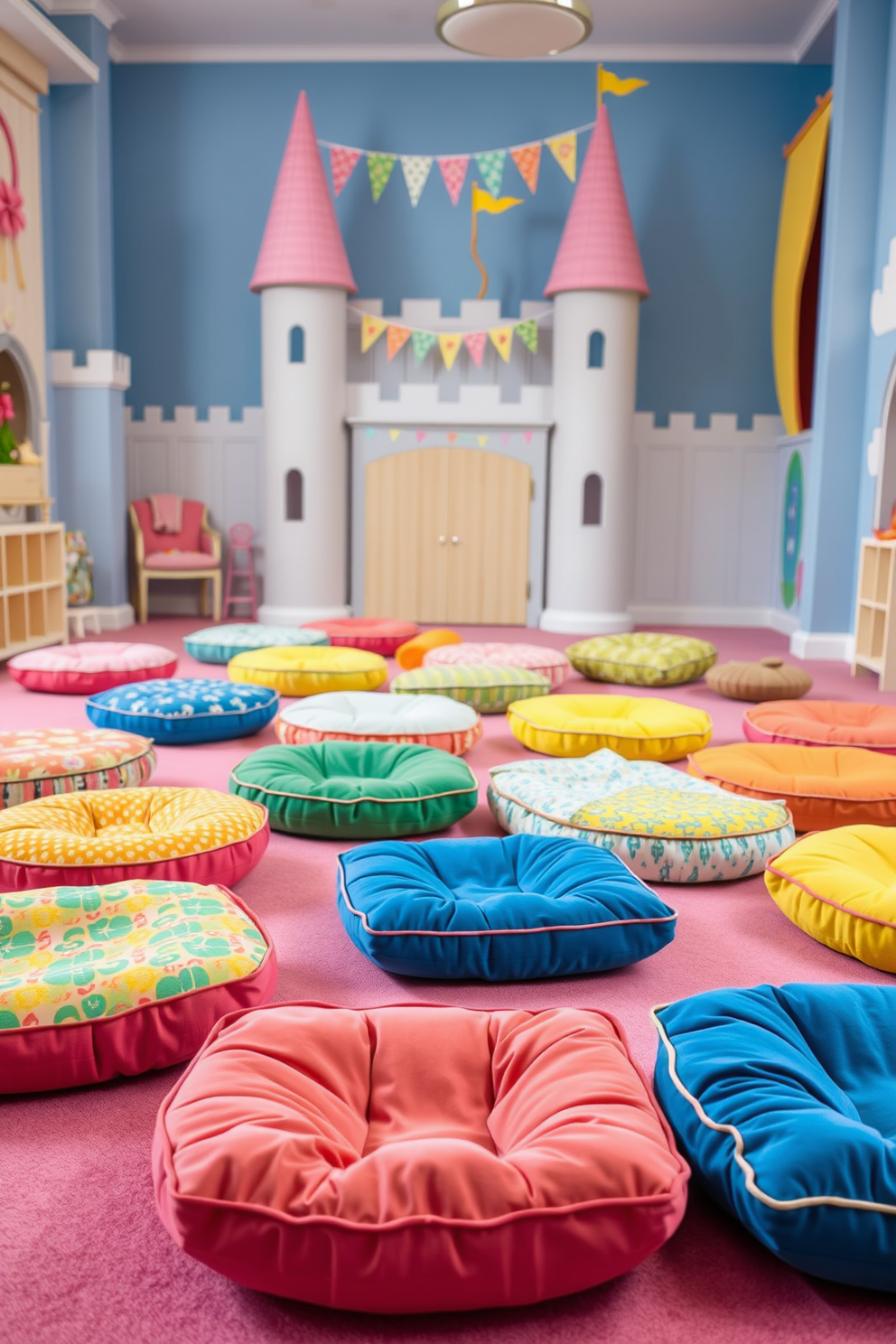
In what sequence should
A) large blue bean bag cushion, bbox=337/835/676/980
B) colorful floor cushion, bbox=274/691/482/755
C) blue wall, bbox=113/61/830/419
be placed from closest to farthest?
1. large blue bean bag cushion, bbox=337/835/676/980
2. colorful floor cushion, bbox=274/691/482/755
3. blue wall, bbox=113/61/830/419

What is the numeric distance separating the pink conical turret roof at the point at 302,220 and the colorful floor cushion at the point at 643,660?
346cm

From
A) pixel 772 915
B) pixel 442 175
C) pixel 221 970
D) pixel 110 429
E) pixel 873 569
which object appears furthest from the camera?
pixel 442 175

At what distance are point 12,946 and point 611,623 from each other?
609 cm

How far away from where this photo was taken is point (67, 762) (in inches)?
118

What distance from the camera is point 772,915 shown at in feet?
8.36

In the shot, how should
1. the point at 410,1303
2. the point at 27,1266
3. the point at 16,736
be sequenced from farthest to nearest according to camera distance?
the point at 16,736
the point at 27,1266
the point at 410,1303

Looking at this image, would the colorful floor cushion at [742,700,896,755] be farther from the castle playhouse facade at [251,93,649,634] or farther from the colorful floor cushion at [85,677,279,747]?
the castle playhouse facade at [251,93,649,634]

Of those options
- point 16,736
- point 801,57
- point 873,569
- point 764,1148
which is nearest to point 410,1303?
point 764,1148

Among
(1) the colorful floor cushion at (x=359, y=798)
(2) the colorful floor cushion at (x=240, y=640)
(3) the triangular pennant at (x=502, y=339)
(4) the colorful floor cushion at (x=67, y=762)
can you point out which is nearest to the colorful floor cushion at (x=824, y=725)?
(1) the colorful floor cushion at (x=359, y=798)

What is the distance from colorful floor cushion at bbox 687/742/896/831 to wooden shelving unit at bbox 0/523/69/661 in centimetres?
388

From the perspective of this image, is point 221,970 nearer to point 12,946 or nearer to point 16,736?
point 12,946

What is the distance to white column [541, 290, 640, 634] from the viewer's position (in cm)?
748

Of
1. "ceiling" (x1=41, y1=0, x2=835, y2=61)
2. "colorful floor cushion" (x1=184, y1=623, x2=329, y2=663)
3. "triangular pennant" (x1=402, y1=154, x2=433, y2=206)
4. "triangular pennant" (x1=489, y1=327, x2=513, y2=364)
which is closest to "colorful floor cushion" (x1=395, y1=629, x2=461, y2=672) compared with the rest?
"colorful floor cushion" (x1=184, y1=623, x2=329, y2=663)

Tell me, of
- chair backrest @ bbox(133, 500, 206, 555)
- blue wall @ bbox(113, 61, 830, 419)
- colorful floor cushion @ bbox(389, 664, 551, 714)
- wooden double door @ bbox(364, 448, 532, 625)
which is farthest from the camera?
chair backrest @ bbox(133, 500, 206, 555)
